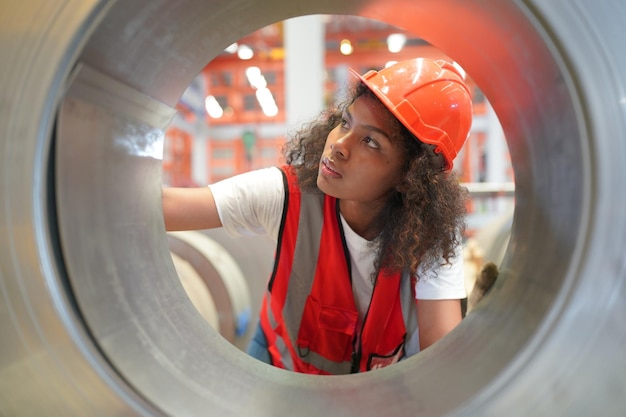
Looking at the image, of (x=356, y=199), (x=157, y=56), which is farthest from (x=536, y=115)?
(x=356, y=199)

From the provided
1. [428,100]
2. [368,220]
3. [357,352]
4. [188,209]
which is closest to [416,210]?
[368,220]

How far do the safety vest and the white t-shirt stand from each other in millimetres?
23

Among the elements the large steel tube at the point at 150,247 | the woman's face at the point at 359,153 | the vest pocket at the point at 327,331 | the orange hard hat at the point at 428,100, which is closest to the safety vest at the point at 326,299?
the vest pocket at the point at 327,331

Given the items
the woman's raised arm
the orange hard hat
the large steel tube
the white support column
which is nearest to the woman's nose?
the orange hard hat

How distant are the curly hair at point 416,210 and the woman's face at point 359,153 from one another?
0.7 inches

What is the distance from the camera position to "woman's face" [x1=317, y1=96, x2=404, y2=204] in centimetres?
97

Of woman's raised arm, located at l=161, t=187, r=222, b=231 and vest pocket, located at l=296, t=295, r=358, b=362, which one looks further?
vest pocket, located at l=296, t=295, r=358, b=362

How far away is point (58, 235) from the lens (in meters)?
0.38

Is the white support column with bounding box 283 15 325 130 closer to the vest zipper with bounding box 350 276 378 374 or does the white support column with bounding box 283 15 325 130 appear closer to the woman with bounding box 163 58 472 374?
the woman with bounding box 163 58 472 374

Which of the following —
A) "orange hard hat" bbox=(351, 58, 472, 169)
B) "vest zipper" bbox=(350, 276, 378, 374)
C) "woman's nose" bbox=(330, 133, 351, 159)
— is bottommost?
"vest zipper" bbox=(350, 276, 378, 374)

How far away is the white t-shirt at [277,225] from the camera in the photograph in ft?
3.29

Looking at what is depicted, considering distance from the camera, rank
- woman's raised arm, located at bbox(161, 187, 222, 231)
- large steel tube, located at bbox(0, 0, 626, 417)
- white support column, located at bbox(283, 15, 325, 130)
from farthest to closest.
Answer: white support column, located at bbox(283, 15, 325, 130) < woman's raised arm, located at bbox(161, 187, 222, 231) < large steel tube, located at bbox(0, 0, 626, 417)

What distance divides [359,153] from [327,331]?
0.40 metres

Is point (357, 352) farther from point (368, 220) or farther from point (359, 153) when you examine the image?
point (359, 153)
